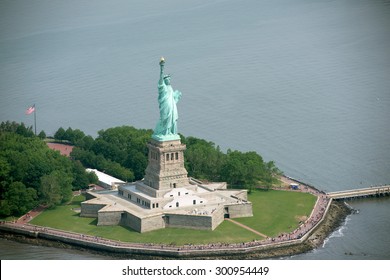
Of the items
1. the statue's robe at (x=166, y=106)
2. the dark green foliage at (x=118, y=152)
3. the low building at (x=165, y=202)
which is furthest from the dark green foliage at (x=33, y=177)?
the statue's robe at (x=166, y=106)

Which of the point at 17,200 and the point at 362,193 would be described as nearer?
the point at 17,200

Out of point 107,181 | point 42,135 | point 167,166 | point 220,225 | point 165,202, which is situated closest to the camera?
point 220,225

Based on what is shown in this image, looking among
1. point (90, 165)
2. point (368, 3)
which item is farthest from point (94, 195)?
point (368, 3)

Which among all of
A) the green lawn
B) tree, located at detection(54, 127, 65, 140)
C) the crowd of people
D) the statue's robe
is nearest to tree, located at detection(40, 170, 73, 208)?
the crowd of people

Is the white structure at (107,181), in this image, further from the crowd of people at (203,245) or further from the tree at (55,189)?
the crowd of people at (203,245)

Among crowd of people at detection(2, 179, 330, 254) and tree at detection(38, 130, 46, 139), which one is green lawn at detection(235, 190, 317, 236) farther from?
tree at detection(38, 130, 46, 139)

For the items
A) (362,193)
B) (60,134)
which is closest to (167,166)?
(362,193)

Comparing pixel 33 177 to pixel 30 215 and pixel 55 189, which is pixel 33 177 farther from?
A: pixel 30 215

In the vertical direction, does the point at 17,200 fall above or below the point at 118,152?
below
